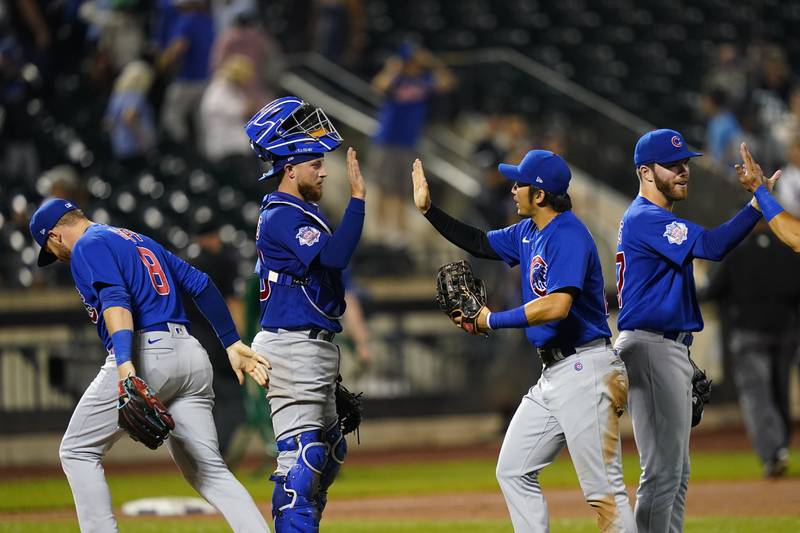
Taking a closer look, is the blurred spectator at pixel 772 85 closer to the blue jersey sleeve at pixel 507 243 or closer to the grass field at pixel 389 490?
the grass field at pixel 389 490

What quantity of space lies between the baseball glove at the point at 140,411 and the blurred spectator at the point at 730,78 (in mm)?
13302

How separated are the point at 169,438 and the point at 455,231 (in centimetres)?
175

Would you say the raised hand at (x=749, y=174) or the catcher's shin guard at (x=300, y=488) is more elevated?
the raised hand at (x=749, y=174)

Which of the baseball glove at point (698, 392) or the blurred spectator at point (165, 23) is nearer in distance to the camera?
the baseball glove at point (698, 392)

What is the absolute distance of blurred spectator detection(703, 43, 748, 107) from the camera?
18.9 metres

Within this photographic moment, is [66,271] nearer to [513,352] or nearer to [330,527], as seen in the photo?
[513,352]

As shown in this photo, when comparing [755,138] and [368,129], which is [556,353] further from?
[755,138]

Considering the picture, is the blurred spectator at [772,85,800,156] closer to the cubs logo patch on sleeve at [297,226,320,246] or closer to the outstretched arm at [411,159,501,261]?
the outstretched arm at [411,159,501,261]

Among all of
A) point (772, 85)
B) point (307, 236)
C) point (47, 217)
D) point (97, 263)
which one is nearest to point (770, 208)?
point (307, 236)

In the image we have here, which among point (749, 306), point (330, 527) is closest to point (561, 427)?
point (330, 527)

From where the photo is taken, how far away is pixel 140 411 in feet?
21.3

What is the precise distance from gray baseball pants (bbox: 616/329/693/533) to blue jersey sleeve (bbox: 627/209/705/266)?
435 mm

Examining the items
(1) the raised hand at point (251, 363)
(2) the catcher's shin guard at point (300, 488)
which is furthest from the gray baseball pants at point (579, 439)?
(1) the raised hand at point (251, 363)

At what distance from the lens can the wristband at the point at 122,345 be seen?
6.63 metres
